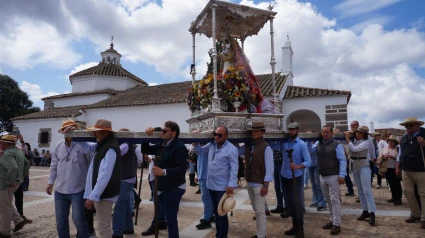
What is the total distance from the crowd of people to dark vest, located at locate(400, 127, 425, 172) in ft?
0.05

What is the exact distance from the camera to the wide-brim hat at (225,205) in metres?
3.97

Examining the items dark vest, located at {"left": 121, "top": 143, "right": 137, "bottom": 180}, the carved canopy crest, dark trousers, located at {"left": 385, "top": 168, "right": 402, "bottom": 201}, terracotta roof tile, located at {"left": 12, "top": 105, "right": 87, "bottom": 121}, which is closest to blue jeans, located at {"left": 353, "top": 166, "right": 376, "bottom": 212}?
dark trousers, located at {"left": 385, "top": 168, "right": 402, "bottom": 201}

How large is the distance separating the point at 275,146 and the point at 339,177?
1.26m

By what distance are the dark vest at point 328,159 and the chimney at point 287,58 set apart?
15.3 m

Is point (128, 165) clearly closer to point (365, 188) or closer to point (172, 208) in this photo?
point (172, 208)

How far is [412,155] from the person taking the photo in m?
5.35

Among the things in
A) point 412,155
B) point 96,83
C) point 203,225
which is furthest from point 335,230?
point 96,83

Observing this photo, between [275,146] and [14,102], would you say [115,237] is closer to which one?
[275,146]

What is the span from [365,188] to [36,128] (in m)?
24.8

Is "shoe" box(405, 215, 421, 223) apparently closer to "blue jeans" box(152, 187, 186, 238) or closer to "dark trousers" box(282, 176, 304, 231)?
"dark trousers" box(282, 176, 304, 231)

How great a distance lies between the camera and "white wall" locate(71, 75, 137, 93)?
27.1 metres

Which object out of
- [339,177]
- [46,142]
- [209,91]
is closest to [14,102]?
[46,142]

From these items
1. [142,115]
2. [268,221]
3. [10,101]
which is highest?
[10,101]

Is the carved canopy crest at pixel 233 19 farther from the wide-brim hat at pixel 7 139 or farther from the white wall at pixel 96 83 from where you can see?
the white wall at pixel 96 83
